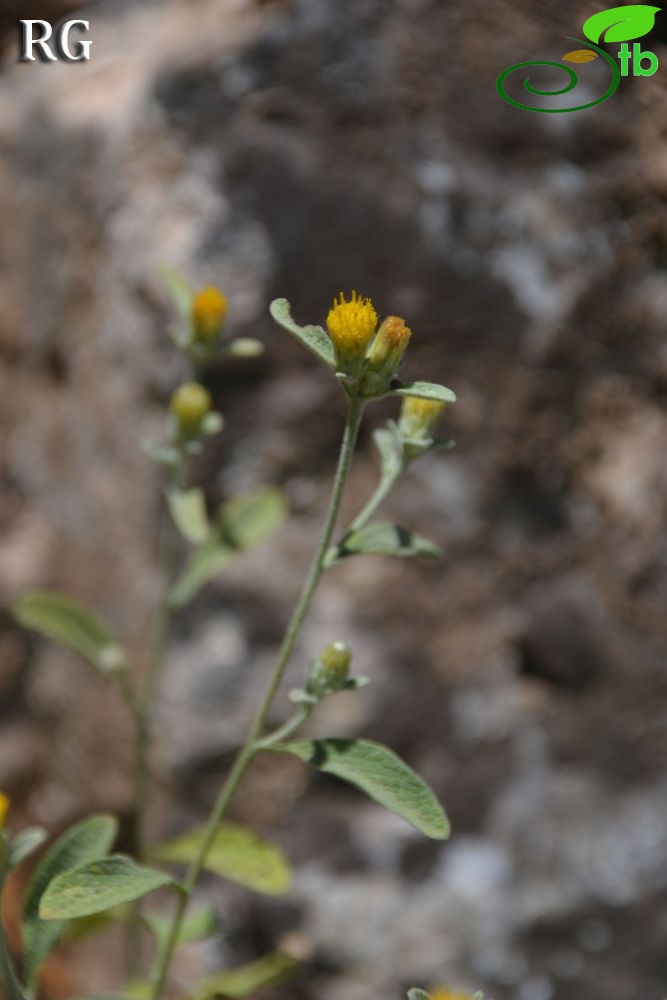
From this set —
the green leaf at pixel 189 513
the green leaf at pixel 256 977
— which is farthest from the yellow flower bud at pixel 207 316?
the green leaf at pixel 256 977

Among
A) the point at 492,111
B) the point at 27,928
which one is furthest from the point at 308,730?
the point at 492,111

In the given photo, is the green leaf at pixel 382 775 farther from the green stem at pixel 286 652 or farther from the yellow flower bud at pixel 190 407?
the yellow flower bud at pixel 190 407

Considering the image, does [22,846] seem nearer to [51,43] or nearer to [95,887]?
[95,887]

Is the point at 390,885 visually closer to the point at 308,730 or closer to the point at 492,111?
the point at 308,730

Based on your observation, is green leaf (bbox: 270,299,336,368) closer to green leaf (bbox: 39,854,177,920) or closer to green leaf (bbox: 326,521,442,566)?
green leaf (bbox: 326,521,442,566)

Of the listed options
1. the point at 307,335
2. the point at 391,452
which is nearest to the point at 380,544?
the point at 391,452

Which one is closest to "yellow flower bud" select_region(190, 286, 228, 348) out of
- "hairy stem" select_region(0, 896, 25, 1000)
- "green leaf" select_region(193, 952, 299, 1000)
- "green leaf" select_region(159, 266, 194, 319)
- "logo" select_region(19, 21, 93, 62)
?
"green leaf" select_region(159, 266, 194, 319)
